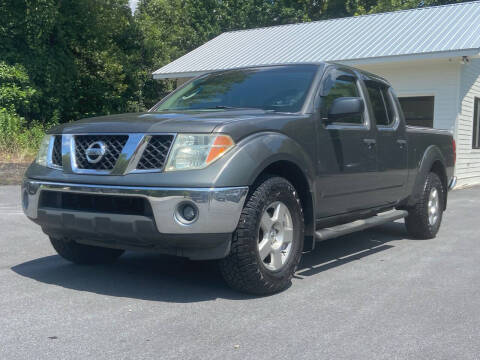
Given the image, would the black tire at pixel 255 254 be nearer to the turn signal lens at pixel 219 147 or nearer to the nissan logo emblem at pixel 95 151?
the turn signal lens at pixel 219 147

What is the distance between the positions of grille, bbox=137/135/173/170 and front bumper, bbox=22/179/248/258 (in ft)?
0.64

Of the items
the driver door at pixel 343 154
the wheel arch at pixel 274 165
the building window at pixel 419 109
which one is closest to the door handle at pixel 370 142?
the driver door at pixel 343 154

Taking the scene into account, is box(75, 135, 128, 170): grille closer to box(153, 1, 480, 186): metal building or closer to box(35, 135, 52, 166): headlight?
box(35, 135, 52, 166): headlight

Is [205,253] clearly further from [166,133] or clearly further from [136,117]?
[136,117]

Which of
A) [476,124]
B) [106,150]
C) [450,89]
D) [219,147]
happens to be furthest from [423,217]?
[476,124]

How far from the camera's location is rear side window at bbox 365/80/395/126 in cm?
647

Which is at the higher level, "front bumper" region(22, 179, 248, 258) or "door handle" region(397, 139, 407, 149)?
"door handle" region(397, 139, 407, 149)

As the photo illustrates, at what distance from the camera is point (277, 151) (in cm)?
456

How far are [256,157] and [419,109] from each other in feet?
40.7

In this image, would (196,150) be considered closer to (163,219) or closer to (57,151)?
(163,219)

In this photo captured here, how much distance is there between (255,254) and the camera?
434 centimetres

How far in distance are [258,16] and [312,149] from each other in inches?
1357

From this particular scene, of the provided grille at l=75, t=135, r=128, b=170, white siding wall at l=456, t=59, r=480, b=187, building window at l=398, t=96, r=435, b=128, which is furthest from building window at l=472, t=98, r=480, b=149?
grille at l=75, t=135, r=128, b=170

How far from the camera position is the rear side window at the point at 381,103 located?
647 centimetres
